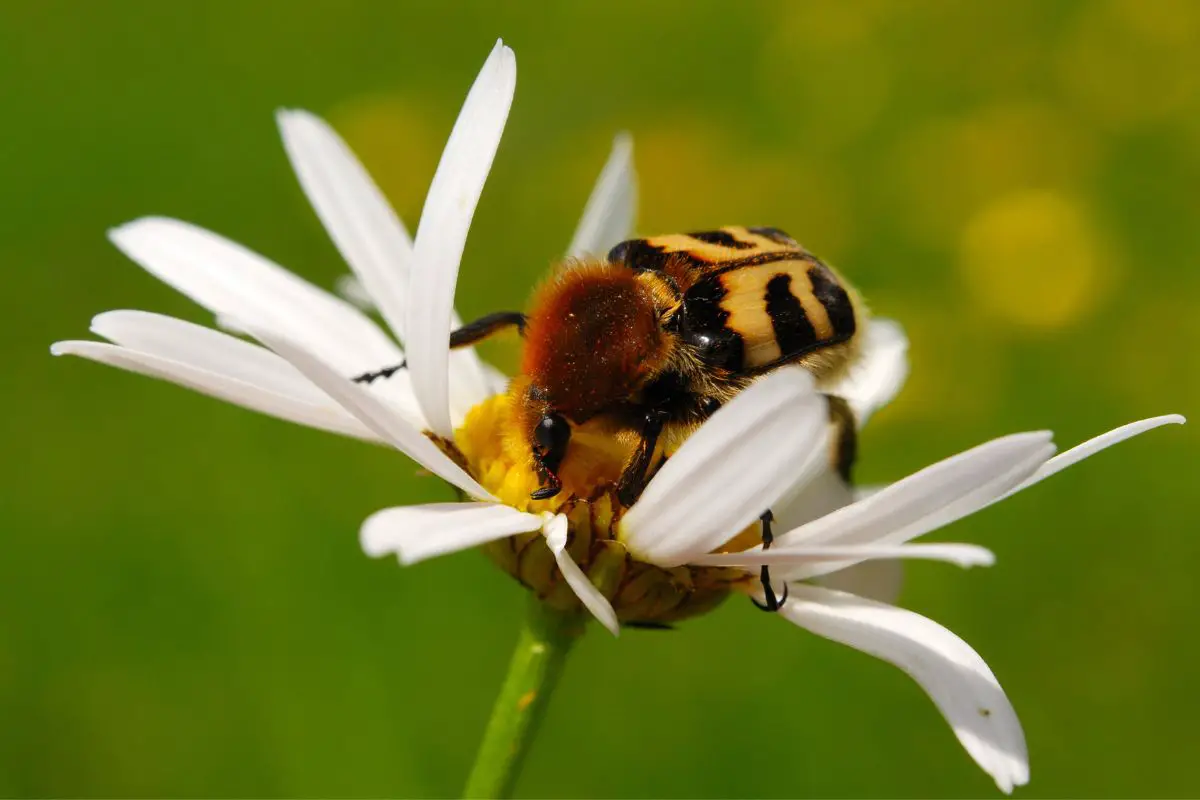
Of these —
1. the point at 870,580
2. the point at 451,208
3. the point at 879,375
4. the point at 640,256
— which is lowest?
the point at 870,580

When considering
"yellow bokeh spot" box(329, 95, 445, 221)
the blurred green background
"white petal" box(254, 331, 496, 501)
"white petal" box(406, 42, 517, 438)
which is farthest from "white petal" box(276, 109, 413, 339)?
"yellow bokeh spot" box(329, 95, 445, 221)

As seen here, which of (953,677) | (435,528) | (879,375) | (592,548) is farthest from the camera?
(879,375)

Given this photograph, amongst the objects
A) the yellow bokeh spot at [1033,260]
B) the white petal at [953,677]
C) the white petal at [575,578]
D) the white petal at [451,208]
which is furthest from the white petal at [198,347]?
the yellow bokeh spot at [1033,260]

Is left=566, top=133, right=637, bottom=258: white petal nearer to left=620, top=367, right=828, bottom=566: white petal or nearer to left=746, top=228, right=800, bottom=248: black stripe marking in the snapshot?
left=746, top=228, right=800, bottom=248: black stripe marking

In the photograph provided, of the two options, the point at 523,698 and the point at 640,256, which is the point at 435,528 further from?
the point at 640,256

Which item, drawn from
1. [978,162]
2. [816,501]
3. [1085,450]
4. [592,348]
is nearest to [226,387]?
[592,348]

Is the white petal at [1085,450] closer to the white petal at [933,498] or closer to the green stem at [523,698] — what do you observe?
the white petal at [933,498]
